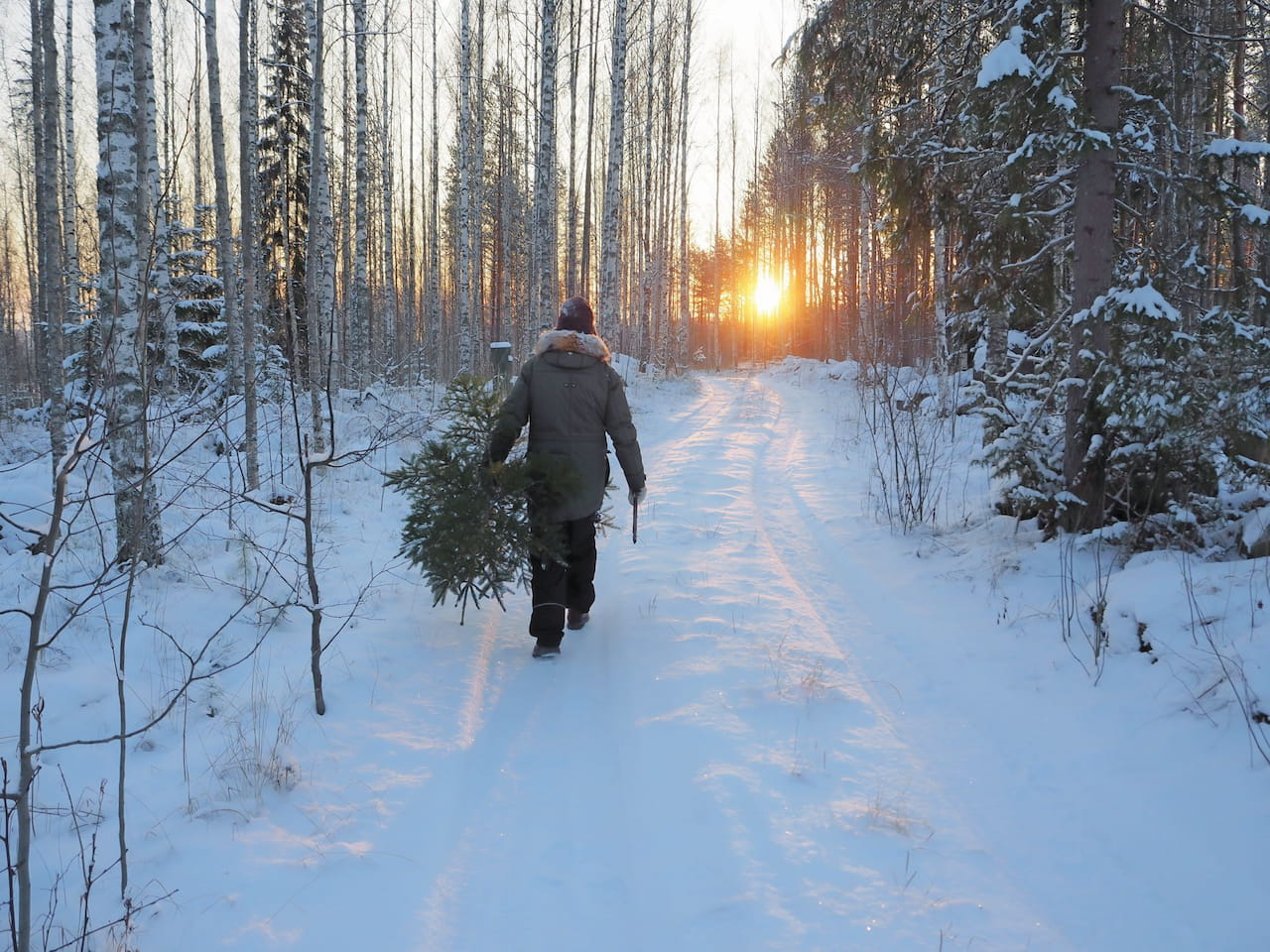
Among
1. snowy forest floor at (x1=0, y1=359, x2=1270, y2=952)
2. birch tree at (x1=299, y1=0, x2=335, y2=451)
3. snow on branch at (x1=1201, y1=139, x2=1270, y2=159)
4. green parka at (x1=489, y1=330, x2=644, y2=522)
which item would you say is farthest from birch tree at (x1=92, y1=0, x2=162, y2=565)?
snow on branch at (x1=1201, y1=139, x2=1270, y2=159)

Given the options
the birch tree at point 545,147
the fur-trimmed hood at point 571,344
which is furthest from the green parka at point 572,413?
the birch tree at point 545,147

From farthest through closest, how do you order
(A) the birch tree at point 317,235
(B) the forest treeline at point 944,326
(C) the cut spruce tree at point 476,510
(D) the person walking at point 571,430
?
1. (A) the birch tree at point 317,235
2. (D) the person walking at point 571,430
3. (C) the cut spruce tree at point 476,510
4. (B) the forest treeline at point 944,326

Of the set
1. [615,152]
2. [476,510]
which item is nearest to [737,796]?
[476,510]

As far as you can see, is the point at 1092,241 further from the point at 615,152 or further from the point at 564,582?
the point at 615,152

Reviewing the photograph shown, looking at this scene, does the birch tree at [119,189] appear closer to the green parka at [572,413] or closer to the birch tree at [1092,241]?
the green parka at [572,413]

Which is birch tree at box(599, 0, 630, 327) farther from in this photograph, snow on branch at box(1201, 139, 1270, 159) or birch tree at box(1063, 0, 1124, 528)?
snow on branch at box(1201, 139, 1270, 159)

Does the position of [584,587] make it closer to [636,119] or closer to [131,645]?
[131,645]

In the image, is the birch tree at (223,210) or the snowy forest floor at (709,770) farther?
the birch tree at (223,210)

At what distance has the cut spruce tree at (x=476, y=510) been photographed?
4.42 m

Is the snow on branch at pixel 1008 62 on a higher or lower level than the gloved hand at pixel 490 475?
higher

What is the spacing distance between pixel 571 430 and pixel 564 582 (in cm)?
99

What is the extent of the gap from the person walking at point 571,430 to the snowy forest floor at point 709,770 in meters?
0.37

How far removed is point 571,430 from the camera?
4691mm

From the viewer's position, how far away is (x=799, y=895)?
2.43m
